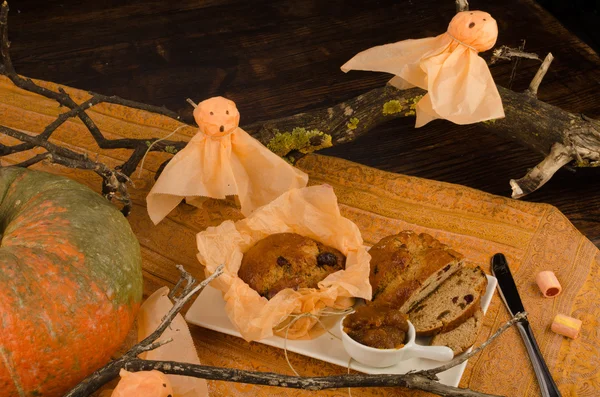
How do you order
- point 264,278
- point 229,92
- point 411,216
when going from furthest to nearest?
point 229,92
point 411,216
point 264,278

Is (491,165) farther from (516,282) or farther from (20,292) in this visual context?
(20,292)

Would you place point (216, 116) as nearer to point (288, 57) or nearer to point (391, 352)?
point (391, 352)

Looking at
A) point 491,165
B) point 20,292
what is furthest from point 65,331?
point 491,165

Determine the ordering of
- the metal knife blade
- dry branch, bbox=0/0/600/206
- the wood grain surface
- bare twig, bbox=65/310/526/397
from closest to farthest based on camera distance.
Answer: bare twig, bbox=65/310/526/397
the metal knife blade
dry branch, bbox=0/0/600/206
the wood grain surface

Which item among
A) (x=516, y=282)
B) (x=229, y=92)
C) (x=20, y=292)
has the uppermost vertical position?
(x=20, y=292)

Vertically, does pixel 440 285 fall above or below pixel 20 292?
below

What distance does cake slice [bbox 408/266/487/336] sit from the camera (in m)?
1.51

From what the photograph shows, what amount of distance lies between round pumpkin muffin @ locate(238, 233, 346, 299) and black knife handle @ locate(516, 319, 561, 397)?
0.37m

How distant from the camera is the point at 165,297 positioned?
161 cm

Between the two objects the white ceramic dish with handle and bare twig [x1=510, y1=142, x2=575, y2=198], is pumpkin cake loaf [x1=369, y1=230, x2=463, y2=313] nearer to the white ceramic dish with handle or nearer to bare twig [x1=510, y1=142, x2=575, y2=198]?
the white ceramic dish with handle

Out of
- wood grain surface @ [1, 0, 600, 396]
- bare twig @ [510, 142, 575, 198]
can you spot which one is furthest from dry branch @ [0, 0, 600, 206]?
wood grain surface @ [1, 0, 600, 396]

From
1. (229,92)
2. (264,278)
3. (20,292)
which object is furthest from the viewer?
(229,92)

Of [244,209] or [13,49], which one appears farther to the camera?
[13,49]

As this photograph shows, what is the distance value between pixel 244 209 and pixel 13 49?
1.18 m
